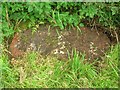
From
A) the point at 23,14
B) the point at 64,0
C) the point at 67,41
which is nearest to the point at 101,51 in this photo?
the point at 67,41

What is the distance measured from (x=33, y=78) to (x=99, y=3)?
3.76 ft

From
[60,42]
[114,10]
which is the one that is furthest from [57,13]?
[114,10]

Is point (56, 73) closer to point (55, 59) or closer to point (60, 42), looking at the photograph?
point (55, 59)

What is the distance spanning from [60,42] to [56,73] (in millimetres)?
462

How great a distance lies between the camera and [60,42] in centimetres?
375

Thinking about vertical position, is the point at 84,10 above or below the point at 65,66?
above

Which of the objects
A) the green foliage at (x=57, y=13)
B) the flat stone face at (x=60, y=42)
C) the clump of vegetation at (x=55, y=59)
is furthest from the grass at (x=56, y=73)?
the green foliage at (x=57, y=13)

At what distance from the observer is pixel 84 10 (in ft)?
12.2

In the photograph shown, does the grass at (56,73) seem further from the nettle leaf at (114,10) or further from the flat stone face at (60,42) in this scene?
the nettle leaf at (114,10)

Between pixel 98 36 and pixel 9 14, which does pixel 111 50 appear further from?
pixel 9 14

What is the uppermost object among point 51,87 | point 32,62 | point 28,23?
point 28,23

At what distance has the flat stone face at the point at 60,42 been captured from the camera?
12.1 ft

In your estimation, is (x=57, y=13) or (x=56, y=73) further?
(x=57, y=13)

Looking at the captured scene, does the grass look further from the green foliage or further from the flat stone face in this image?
the green foliage
